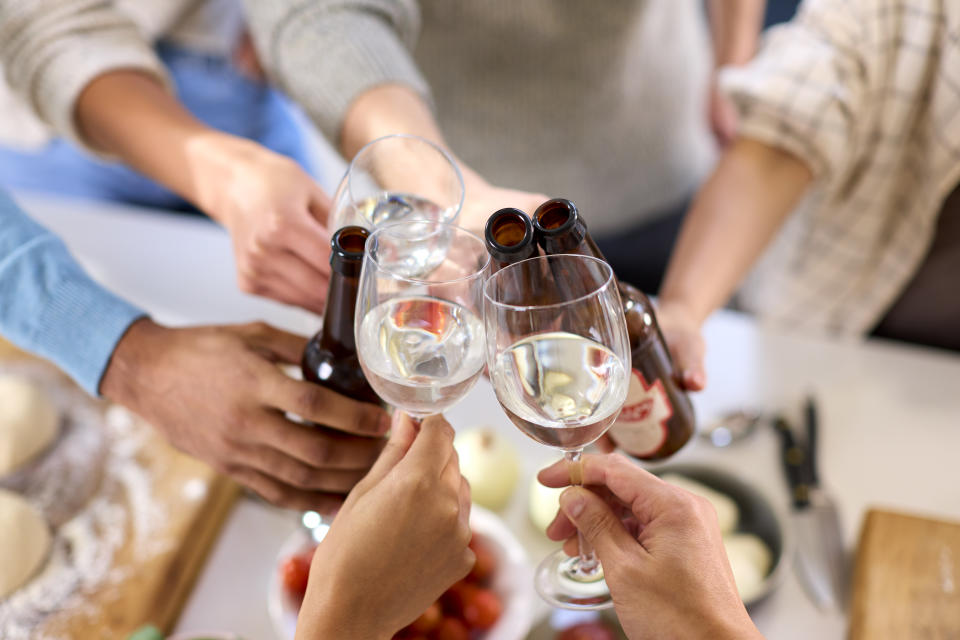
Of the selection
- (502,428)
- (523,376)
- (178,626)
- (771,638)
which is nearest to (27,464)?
(178,626)

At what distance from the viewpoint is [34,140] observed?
138 cm

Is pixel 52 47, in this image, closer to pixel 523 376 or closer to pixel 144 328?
pixel 144 328

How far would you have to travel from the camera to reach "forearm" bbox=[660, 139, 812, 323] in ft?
3.91

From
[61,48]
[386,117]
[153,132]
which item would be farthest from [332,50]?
[61,48]

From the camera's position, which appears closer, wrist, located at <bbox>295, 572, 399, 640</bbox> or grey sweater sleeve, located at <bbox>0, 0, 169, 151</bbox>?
wrist, located at <bbox>295, 572, 399, 640</bbox>

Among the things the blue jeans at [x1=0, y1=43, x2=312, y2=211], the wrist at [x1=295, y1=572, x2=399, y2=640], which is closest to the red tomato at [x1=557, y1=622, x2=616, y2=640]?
the wrist at [x1=295, y1=572, x2=399, y2=640]

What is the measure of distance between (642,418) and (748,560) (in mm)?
312

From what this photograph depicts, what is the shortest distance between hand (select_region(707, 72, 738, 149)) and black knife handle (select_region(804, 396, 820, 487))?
0.79 meters

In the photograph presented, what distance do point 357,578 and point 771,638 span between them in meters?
A: 0.58

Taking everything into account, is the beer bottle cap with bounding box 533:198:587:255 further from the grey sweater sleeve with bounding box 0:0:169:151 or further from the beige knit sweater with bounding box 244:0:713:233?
the grey sweater sleeve with bounding box 0:0:169:151

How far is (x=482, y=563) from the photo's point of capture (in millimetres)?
924

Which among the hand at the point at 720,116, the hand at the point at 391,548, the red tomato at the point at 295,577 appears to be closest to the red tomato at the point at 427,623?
the red tomato at the point at 295,577

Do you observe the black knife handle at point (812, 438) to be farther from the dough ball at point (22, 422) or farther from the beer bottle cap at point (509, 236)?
the dough ball at point (22, 422)

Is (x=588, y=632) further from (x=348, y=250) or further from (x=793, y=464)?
(x=348, y=250)
